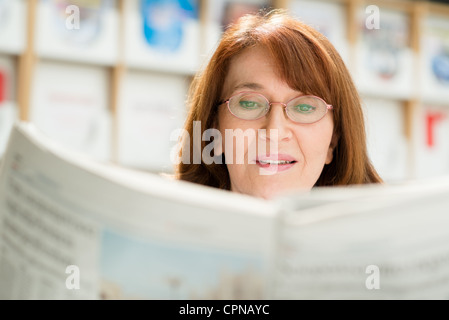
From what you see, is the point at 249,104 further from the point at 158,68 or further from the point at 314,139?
the point at 158,68

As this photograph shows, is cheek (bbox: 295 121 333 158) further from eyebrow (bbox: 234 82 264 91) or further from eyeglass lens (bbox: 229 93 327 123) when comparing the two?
eyebrow (bbox: 234 82 264 91)

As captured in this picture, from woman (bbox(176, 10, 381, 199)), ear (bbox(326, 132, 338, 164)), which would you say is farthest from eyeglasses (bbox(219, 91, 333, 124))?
ear (bbox(326, 132, 338, 164))

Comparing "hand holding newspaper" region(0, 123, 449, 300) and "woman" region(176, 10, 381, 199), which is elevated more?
"woman" region(176, 10, 381, 199)

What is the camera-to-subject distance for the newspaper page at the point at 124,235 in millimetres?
580

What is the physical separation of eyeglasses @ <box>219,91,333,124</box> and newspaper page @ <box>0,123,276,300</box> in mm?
649

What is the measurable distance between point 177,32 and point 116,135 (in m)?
0.79

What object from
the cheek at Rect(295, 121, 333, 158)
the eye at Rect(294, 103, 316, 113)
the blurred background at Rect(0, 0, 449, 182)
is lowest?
the cheek at Rect(295, 121, 333, 158)

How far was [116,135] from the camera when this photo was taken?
10.9 ft

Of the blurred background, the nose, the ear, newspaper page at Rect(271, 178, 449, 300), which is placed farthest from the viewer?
the blurred background

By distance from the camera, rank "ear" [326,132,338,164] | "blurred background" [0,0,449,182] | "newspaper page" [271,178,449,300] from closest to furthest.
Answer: "newspaper page" [271,178,449,300] < "ear" [326,132,338,164] < "blurred background" [0,0,449,182]

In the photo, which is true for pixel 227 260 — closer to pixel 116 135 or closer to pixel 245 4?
pixel 116 135

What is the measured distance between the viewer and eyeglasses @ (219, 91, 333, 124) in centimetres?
123

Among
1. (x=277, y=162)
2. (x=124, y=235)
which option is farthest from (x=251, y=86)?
(x=124, y=235)
